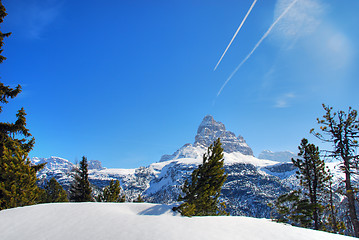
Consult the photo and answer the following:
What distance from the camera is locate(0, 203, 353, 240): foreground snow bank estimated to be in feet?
23.6

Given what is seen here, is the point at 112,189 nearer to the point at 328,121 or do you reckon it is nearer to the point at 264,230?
the point at 264,230

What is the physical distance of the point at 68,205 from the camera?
34.6 feet

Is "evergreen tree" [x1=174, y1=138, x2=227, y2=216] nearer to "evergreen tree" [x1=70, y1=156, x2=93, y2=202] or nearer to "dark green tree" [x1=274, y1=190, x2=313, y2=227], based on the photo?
"dark green tree" [x1=274, y1=190, x2=313, y2=227]

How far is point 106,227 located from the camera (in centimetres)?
776

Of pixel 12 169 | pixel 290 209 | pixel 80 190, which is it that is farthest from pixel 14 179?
pixel 290 209

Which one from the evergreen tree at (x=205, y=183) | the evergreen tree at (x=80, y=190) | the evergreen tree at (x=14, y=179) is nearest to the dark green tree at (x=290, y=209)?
the evergreen tree at (x=205, y=183)

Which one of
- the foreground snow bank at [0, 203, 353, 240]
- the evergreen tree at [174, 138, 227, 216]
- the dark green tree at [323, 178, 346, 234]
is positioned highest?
the evergreen tree at [174, 138, 227, 216]

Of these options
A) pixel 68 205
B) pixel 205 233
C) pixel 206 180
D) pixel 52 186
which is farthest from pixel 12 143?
pixel 52 186

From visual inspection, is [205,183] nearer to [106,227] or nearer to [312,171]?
[106,227]

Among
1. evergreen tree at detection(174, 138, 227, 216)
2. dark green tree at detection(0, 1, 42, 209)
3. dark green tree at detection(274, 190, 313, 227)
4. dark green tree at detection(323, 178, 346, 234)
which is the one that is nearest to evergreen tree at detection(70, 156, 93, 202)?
dark green tree at detection(0, 1, 42, 209)

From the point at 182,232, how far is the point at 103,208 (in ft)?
17.3

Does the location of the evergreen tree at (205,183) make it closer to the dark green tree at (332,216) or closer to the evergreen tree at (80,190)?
the dark green tree at (332,216)

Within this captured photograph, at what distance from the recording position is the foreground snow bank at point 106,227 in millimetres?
7199

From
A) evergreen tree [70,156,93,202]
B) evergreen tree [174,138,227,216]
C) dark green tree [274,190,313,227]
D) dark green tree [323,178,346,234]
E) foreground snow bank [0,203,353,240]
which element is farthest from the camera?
evergreen tree [70,156,93,202]
